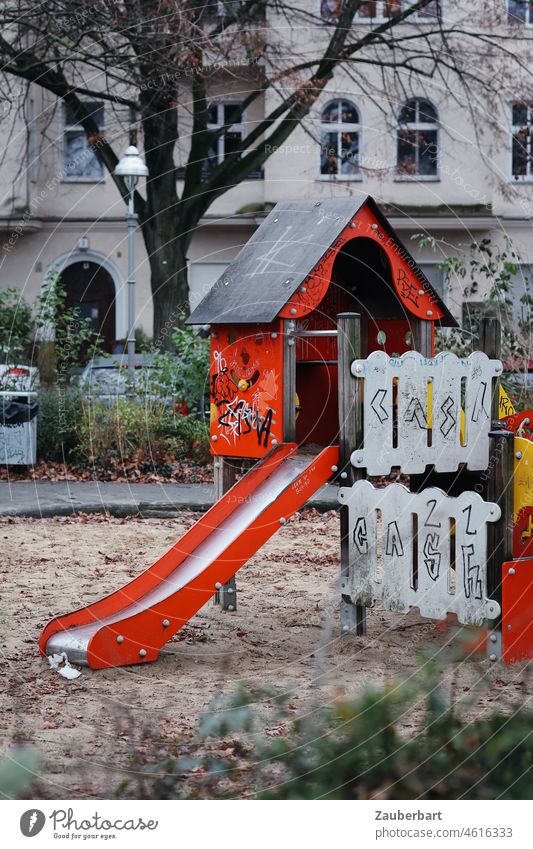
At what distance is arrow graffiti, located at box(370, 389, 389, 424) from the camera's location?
5.44m

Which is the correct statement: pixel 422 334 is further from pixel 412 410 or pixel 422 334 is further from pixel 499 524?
pixel 499 524

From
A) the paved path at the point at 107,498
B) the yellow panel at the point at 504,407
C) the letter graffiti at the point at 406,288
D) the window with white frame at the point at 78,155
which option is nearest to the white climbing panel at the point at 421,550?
the yellow panel at the point at 504,407

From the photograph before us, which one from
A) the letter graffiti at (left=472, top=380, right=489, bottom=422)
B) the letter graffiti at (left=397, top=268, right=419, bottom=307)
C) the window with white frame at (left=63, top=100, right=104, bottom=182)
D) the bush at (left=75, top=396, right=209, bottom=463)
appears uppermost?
the window with white frame at (left=63, top=100, right=104, bottom=182)

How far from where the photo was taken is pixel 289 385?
18.9ft

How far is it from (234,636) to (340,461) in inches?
40.9

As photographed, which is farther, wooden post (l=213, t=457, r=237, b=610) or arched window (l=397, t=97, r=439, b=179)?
arched window (l=397, t=97, r=439, b=179)

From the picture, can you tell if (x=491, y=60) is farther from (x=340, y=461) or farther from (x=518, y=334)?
(x=340, y=461)

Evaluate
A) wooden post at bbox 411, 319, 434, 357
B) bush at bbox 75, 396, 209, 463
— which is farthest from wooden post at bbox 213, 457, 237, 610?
bush at bbox 75, 396, 209, 463

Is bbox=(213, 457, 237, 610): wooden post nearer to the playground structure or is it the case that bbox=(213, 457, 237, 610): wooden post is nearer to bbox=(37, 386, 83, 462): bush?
the playground structure

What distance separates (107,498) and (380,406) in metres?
5.19

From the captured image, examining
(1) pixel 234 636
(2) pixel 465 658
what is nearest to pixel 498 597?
(2) pixel 465 658

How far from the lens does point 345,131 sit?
19828mm

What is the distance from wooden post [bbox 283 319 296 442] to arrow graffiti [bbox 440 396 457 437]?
2.42 feet

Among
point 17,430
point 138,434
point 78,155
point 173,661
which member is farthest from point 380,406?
point 78,155
